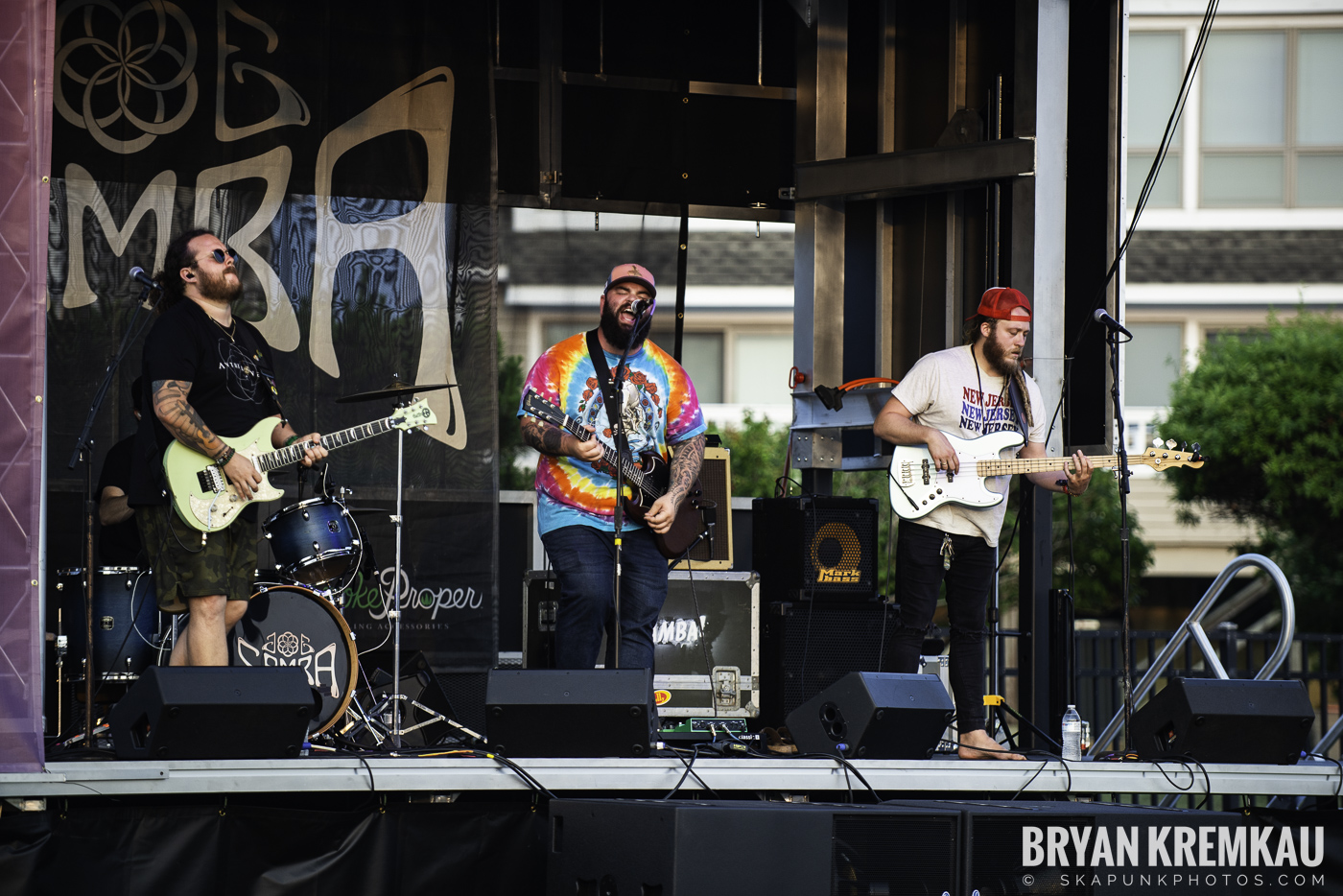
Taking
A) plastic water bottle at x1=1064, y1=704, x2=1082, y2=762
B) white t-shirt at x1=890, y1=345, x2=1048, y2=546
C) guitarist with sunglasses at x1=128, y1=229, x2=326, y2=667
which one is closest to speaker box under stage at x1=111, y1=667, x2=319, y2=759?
guitarist with sunglasses at x1=128, y1=229, x2=326, y2=667

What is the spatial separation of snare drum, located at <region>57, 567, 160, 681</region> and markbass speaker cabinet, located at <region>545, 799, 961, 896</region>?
248 centimetres

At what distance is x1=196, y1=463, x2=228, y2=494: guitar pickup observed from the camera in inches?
191

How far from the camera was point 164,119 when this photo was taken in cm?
692

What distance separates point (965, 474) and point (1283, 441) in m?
10.6

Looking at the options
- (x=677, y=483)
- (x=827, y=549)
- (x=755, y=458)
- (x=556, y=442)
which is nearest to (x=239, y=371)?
(x=556, y=442)

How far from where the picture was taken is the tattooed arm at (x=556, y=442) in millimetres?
5090

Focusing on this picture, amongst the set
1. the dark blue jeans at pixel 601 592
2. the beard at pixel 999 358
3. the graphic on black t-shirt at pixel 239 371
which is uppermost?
the beard at pixel 999 358

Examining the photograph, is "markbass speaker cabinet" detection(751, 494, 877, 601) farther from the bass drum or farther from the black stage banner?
the bass drum

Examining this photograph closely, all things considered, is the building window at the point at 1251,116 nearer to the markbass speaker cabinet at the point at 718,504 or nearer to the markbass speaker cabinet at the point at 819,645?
the markbass speaker cabinet at the point at 718,504

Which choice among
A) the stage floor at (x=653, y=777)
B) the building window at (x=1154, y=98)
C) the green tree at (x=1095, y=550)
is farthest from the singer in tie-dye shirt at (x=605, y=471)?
the building window at (x=1154, y=98)

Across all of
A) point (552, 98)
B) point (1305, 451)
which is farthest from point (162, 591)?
point (1305, 451)

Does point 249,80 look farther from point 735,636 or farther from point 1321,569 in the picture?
point 1321,569

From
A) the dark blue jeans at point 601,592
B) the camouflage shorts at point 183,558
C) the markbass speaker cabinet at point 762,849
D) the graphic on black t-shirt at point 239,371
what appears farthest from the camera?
the dark blue jeans at point 601,592

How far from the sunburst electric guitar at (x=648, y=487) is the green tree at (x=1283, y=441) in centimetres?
1079
